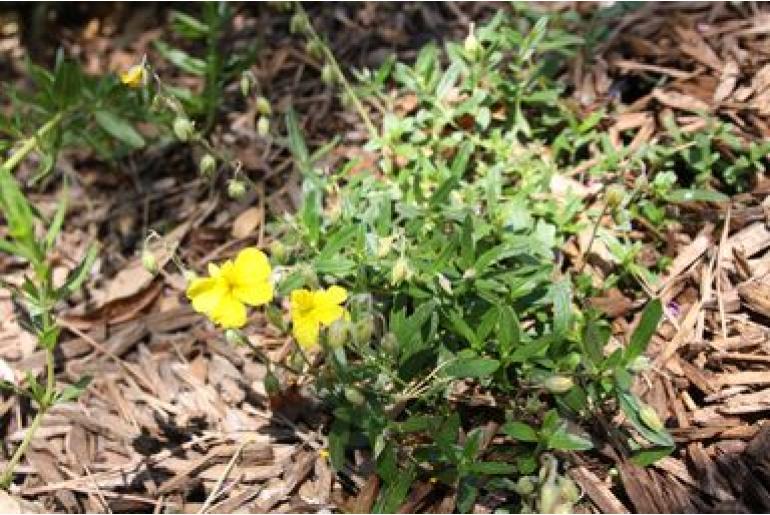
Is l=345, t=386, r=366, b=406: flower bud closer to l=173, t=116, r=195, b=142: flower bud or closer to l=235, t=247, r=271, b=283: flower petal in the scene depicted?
l=235, t=247, r=271, b=283: flower petal

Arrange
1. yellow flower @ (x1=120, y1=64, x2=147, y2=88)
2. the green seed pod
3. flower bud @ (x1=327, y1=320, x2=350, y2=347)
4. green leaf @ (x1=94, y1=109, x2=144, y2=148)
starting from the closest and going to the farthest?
flower bud @ (x1=327, y1=320, x2=350, y2=347) → the green seed pod → yellow flower @ (x1=120, y1=64, x2=147, y2=88) → green leaf @ (x1=94, y1=109, x2=144, y2=148)

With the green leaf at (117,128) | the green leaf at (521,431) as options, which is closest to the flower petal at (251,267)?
the green leaf at (521,431)

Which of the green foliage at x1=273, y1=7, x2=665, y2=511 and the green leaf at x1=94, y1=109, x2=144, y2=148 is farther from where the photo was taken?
the green leaf at x1=94, y1=109, x2=144, y2=148

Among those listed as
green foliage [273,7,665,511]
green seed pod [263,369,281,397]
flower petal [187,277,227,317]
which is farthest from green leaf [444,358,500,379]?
flower petal [187,277,227,317]

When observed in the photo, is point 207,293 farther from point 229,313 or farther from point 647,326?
point 647,326

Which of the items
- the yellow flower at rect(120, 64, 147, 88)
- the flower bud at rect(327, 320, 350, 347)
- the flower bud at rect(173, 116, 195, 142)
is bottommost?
the flower bud at rect(327, 320, 350, 347)

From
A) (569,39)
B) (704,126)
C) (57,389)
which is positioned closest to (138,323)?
(57,389)

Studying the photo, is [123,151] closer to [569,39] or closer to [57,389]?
[57,389]

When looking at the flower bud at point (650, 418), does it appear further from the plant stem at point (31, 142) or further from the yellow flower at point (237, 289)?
the plant stem at point (31, 142)
